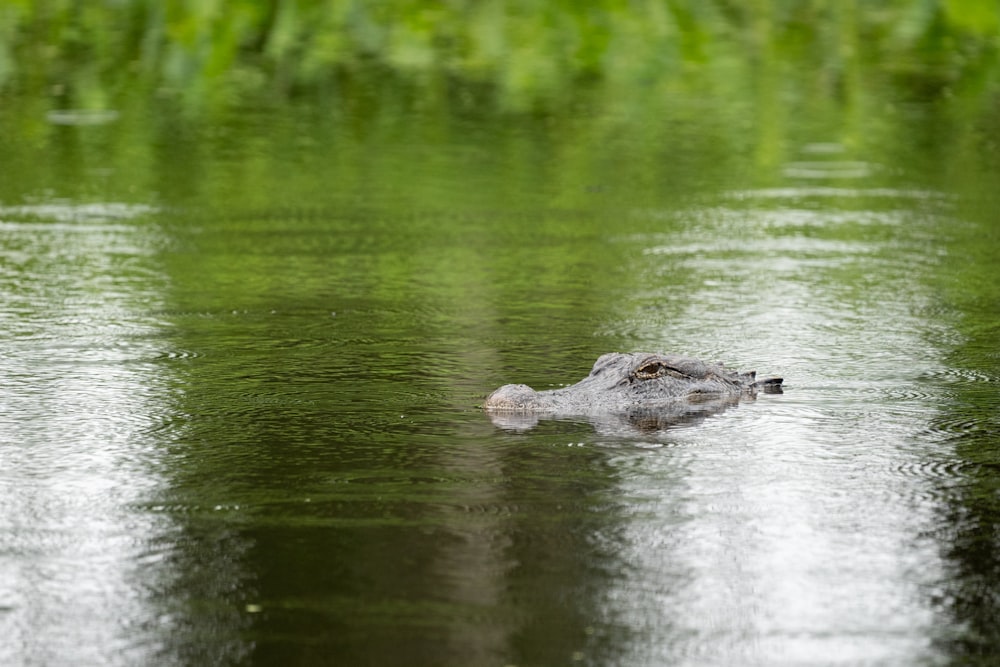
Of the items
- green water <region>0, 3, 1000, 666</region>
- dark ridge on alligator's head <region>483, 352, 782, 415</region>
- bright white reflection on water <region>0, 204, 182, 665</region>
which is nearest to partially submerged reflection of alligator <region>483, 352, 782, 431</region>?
dark ridge on alligator's head <region>483, 352, 782, 415</region>

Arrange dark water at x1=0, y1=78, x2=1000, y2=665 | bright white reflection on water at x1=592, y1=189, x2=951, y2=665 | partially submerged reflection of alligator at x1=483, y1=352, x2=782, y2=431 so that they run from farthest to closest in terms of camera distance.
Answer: partially submerged reflection of alligator at x1=483, y1=352, x2=782, y2=431 < dark water at x1=0, y1=78, x2=1000, y2=665 < bright white reflection on water at x1=592, y1=189, x2=951, y2=665

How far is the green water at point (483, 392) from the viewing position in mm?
5336

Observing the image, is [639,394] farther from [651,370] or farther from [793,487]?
[793,487]

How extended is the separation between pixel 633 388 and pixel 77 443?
8.25 ft

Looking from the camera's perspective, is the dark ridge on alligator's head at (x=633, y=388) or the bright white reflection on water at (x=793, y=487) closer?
the bright white reflection on water at (x=793, y=487)

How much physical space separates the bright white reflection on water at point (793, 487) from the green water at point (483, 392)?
0.02 m

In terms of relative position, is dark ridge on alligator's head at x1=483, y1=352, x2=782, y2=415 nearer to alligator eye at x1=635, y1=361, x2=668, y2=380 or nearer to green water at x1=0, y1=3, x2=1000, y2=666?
alligator eye at x1=635, y1=361, x2=668, y2=380

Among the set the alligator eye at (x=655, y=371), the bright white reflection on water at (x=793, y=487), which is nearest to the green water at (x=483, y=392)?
the bright white reflection on water at (x=793, y=487)

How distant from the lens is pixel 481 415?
7742mm

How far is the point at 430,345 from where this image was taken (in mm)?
9328

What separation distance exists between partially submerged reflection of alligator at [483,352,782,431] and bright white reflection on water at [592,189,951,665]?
171mm

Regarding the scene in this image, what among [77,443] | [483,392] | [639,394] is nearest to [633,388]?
[639,394]

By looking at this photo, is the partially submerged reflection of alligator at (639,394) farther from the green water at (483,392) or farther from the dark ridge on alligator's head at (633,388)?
the green water at (483,392)

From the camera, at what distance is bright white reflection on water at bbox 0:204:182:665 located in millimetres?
5270
